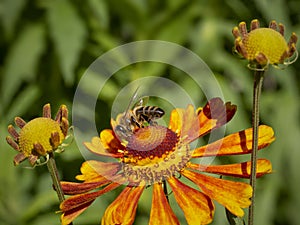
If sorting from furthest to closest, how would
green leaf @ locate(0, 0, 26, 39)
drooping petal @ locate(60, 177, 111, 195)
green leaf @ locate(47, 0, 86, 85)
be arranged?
green leaf @ locate(0, 0, 26, 39), green leaf @ locate(47, 0, 86, 85), drooping petal @ locate(60, 177, 111, 195)

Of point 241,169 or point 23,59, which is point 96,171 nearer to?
point 241,169

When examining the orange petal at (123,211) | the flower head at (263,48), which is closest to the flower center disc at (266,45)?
the flower head at (263,48)

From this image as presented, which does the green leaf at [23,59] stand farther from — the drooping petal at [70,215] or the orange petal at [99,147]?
the drooping petal at [70,215]

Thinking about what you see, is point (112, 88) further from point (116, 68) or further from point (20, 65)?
point (20, 65)

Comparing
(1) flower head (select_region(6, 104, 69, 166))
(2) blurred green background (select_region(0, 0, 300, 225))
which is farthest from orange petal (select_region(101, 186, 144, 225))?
(2) blurred green background (select_region(0, 0, 300, 225))

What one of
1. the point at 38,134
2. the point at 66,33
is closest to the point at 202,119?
the point at 38,134

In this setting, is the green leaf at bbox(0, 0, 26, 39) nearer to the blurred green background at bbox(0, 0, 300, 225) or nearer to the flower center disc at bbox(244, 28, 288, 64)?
the blurred green background at bbox(0, 0, 300, 225)
